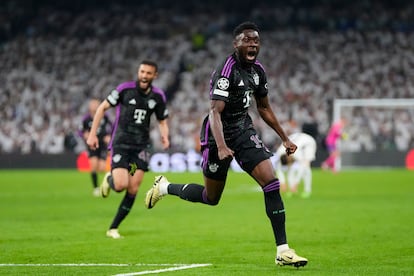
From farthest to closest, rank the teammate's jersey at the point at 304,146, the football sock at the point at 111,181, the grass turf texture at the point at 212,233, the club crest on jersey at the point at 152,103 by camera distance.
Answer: the teammate's jersey at the point at 304,146, the club crest on jersey at the point at 152,103, the football sock at the point at 111,181, the grass turf texture at the point at 212,233

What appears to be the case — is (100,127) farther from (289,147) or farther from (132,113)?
(289,147)

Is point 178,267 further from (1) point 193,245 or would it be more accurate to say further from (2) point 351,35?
(2) point 351,35

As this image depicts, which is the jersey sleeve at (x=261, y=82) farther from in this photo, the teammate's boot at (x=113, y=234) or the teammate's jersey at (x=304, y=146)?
the teammate's jersey at (x=304, y=146)

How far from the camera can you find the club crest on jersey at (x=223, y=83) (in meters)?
10.1

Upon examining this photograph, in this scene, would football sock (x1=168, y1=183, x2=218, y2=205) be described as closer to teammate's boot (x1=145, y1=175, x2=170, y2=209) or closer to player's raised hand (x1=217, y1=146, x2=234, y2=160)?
teammate's boot (x1=145, y1=175, x2=170, y2=209)

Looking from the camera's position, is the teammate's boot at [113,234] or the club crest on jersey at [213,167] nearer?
the club crest on jersey at [213,167]

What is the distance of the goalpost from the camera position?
4190 centimetres

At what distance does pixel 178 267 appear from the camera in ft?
34.1

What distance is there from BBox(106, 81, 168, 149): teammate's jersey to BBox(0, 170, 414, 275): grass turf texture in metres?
1.51

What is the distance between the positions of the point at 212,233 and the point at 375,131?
2878 centimetres

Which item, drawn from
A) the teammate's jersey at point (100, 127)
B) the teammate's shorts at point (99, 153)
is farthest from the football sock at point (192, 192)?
the teammate's jersey at point (100, 127)

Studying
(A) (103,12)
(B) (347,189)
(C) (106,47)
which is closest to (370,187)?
(B) (347,189)

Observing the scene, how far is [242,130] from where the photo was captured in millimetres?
10531

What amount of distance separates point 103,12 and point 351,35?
14388 mm
